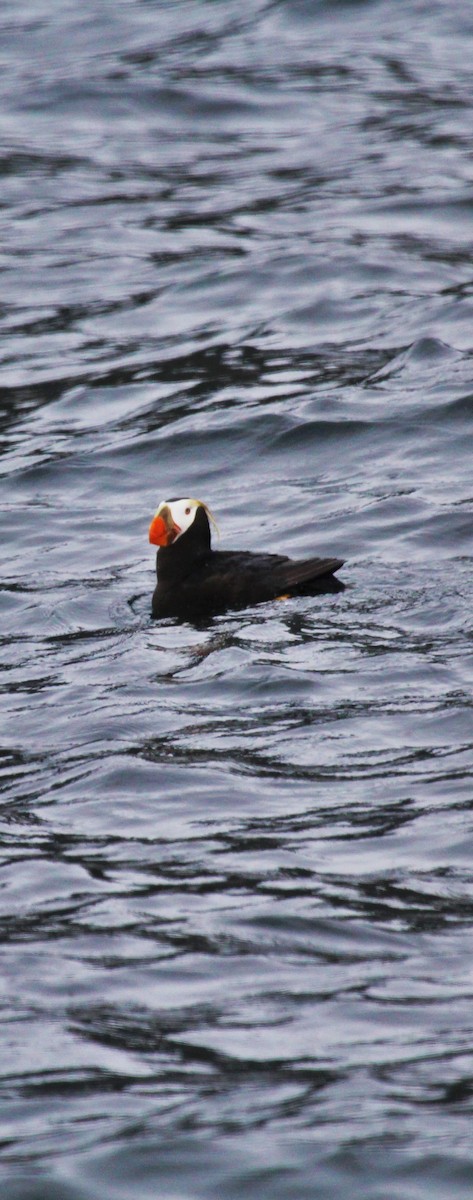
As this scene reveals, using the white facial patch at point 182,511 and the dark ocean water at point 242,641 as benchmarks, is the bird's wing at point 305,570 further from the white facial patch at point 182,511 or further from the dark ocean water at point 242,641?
the white facial patch at point 182,511

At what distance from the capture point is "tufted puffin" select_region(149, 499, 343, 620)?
880 centimetres

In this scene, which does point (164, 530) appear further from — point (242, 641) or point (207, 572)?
point (242, 641)

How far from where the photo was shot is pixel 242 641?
843 centimetres

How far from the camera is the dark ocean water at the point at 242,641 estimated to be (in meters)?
4.24

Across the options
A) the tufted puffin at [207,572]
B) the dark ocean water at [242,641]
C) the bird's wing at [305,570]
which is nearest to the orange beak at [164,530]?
the tufted puffin at [207,572]

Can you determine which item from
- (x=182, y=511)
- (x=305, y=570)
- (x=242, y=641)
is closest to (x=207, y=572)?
(x=182, y=511)

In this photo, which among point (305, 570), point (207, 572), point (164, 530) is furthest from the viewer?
point (164, 530)

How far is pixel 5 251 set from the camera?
17.2 meters

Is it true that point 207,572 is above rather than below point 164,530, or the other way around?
below

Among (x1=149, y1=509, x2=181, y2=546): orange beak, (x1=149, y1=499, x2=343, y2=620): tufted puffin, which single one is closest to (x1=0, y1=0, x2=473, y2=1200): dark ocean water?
(x1=149, y1=499, x2=343, y2=620): tufted puffin

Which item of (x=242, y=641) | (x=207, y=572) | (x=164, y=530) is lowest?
(x=242, y=641)

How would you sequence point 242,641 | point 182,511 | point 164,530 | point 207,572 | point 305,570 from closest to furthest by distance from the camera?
point 242,641
point 305,570
point 207,572
point 164,530
point 182,511

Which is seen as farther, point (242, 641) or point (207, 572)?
point (207, 572)

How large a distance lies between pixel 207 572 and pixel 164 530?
368 millimetres
